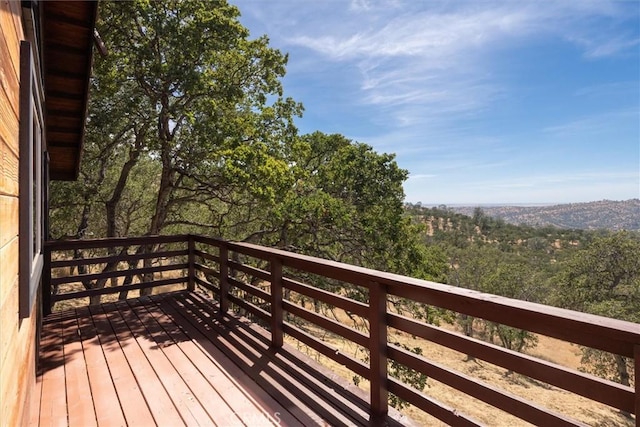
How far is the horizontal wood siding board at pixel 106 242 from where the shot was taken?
13.1 feet

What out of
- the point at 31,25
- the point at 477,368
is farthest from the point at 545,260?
the point at 31,25

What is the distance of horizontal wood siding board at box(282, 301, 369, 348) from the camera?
2.28 meters

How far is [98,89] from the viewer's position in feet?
21.7

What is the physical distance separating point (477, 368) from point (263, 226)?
14.9 metres

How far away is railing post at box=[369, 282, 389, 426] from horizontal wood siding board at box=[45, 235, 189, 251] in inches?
143

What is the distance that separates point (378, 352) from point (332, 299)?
1.82 ft

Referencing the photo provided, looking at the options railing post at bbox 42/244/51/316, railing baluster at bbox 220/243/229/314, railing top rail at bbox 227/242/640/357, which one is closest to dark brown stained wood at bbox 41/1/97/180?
railing post at bbox 42/244/51/316

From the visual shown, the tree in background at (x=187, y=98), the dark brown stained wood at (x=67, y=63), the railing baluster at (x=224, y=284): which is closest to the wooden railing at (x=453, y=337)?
the railing baluster at (x=224, y=284)

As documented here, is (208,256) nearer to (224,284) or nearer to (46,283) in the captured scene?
(224,284)

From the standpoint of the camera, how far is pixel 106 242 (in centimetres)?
449

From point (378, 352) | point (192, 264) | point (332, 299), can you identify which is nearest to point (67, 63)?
point (192, 264)

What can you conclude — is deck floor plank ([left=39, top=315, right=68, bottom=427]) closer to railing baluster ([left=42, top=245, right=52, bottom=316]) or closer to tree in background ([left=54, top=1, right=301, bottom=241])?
Answer: railing baluster ([left=42, top=245, right=52, bottom=316])

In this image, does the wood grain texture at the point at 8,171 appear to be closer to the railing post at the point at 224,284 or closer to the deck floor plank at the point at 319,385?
the deck floor plank at the point at 319,385

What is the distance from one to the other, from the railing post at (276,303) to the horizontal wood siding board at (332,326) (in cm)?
8
